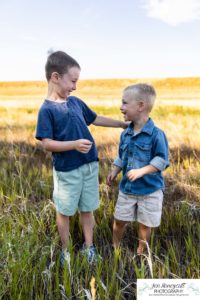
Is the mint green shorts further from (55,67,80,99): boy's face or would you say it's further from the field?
(55,67,80,99): boy's face

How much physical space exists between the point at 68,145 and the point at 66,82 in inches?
14.3

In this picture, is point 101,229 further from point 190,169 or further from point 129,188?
point 190,169

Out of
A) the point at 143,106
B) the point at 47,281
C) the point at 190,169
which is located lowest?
the point at 47,281

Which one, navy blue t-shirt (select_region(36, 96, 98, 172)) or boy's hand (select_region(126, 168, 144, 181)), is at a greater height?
Answer: navy blue t-shirt (select_region(36, 96, 98, 172))

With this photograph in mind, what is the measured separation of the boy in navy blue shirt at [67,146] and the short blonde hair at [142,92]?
32 cm

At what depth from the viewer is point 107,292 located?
162cm

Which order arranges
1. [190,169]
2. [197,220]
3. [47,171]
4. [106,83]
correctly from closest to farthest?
[197,220], [190,169], [47,171], [106,83]

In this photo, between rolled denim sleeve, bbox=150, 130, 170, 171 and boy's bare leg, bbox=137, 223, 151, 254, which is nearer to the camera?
rolled denim sleeve, bbox=150, 130, 170, 171

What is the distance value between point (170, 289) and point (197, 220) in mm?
935

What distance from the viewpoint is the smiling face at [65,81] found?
2.06m

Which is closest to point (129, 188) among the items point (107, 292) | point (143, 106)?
point (143, 106)

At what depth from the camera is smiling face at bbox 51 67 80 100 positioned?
81.0 inches
